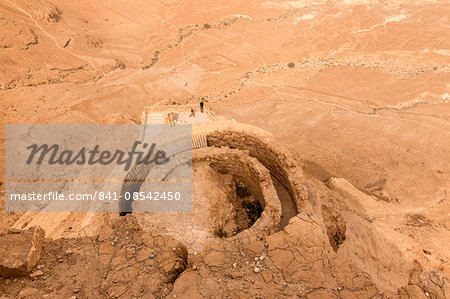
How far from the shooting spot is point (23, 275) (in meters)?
3.78

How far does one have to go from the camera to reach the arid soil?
430cm

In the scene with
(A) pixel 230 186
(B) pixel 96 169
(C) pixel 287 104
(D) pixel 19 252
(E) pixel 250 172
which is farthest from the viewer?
(C) pixel 287 104

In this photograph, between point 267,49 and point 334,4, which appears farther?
point 334,4

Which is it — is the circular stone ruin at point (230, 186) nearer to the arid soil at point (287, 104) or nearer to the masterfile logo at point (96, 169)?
the masterfile logo at point (96, 169)

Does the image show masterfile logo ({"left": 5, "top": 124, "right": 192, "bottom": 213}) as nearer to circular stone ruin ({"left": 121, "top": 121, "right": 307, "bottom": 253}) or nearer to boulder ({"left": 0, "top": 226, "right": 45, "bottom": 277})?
circular stone ruin ({"left": 121, "top": 121, "right": 307, "bottom": 253})

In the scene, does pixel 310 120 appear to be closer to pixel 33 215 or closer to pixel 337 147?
pixel 337 147

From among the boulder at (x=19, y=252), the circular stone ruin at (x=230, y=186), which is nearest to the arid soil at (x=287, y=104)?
the boulder at (x=19, y=252)

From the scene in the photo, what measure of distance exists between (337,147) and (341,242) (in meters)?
8.02

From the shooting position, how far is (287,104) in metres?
18.9

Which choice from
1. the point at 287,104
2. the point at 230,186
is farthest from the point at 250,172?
the point at 287,104

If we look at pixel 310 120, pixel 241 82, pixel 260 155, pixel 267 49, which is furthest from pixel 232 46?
pixel 260 155

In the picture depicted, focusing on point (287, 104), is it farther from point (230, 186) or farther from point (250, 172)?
point (250, 172)

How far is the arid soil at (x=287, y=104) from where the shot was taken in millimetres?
4297

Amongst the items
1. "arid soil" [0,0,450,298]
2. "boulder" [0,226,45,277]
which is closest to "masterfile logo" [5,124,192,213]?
"arid soil" [0,0,450,298]
